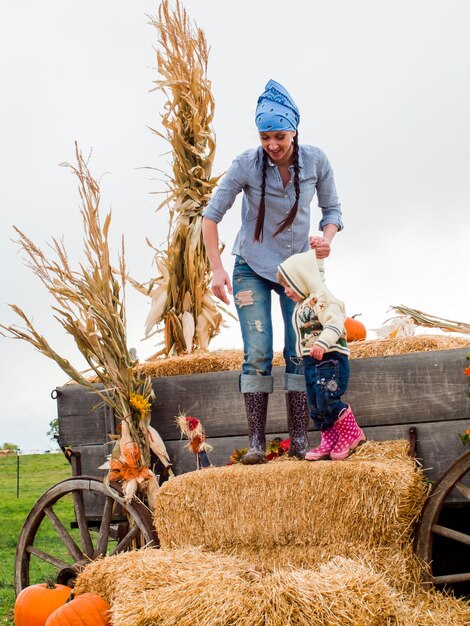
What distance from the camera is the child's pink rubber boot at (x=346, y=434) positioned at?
13.6ft

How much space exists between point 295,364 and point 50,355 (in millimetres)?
1448

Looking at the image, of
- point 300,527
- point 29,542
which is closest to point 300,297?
point 300,527

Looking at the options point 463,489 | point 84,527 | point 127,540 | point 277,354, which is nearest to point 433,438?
point 463,489

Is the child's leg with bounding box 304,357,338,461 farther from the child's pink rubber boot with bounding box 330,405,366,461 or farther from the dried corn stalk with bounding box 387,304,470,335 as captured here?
the dried corn stalk with bounding box 387,304,470,335

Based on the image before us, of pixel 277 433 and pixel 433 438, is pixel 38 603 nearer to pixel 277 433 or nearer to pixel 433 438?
pixel 277 433

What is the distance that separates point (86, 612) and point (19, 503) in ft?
19.4

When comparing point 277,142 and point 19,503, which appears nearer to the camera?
point 277,142

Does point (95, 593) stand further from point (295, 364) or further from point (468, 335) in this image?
point (468, 335)

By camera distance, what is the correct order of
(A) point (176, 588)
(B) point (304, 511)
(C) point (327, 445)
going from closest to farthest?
(A) point (176, 588)
(B) point (304, 511)
(C) point (327, 445)

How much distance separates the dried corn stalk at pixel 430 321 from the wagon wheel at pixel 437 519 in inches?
70.3

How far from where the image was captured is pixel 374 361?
440cm

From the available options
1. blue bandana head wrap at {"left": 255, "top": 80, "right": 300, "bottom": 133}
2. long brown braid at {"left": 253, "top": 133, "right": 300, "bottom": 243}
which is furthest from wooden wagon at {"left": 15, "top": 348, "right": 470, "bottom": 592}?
blue bandana head wrap at {"left": 255, "top": 80, "right": 300, "bottom": 133}

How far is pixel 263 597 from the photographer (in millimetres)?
3193

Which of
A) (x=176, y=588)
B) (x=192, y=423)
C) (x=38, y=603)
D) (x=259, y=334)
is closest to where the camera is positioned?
(x=176, y=588)
